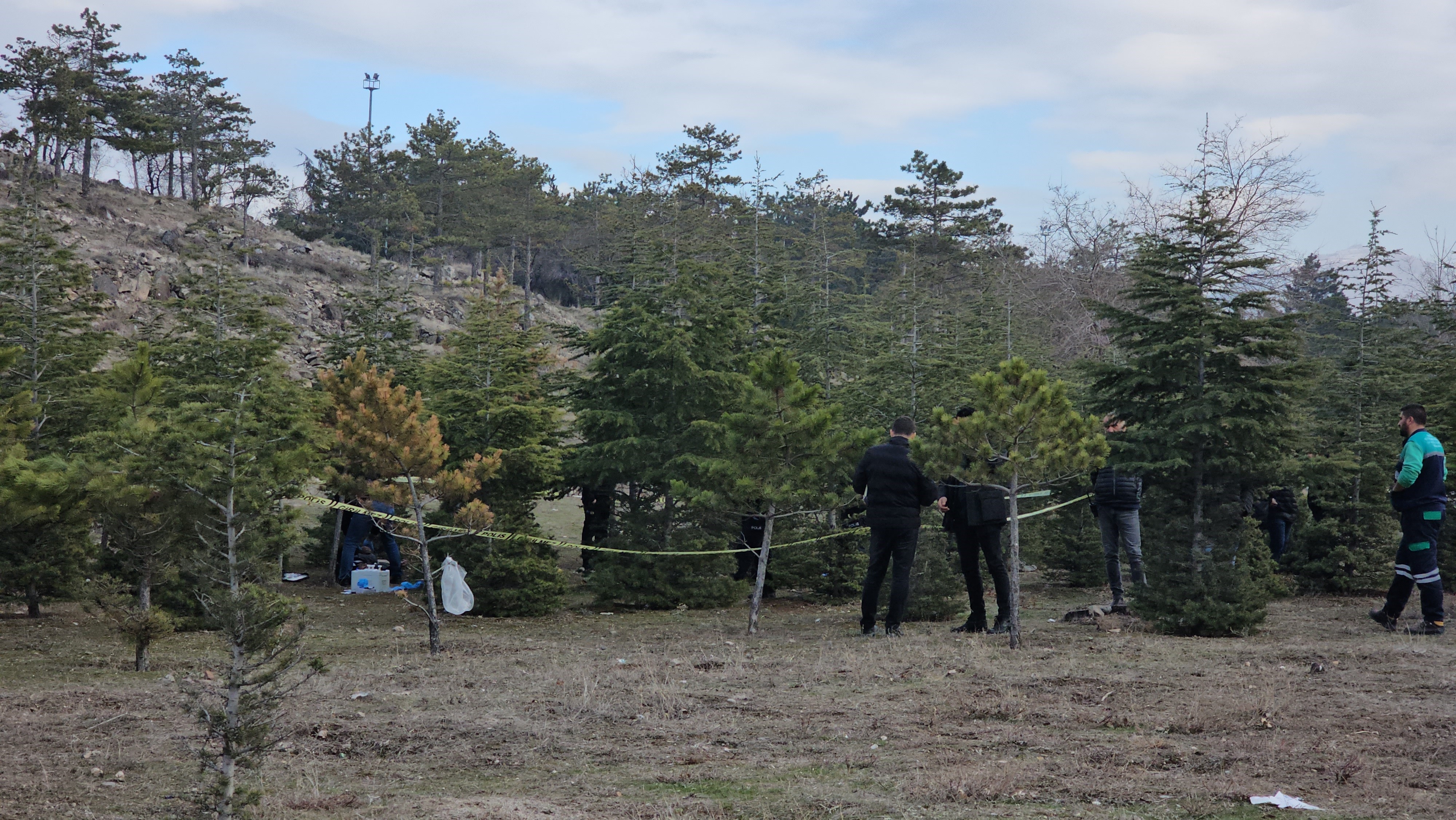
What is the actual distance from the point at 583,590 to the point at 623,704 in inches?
379

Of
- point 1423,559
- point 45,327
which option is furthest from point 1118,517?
point 45,327

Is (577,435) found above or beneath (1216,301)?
beneath

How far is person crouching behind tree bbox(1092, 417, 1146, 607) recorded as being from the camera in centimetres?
1269

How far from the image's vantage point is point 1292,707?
7.47m

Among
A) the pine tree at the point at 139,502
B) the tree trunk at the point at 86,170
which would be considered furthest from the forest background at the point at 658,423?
the tree trunk at the point at 86,170

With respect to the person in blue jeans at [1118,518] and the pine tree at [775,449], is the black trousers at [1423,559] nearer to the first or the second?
the person in blue jeans at [1118,518]

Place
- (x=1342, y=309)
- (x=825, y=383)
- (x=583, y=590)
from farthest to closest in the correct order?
(x=1342, y=309), (x=825, y=383), (x=583, y=590)

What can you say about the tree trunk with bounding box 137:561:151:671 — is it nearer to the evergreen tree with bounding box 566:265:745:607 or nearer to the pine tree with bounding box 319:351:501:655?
the pine tree with bounding box 319:351:501:655

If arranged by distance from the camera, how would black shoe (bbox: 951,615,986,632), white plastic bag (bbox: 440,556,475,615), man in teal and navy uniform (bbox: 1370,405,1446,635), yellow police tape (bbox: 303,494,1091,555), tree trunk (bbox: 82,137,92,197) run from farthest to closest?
tree trunk (bbox: 82,137,92,197) < white plastic bag (bbox: 440,556,475,615) < yellow police tape (bbox: 303,494,1091,555) < black shoe (bbox: 951,615,986,632) < man in teal and navy uniform (bbox: 1370,405,1446,635)

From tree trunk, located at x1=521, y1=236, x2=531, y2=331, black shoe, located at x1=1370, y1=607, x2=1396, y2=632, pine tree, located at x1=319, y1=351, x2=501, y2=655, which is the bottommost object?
black shoe, located at x1=1370, y1=607, x2=1396, y2=632

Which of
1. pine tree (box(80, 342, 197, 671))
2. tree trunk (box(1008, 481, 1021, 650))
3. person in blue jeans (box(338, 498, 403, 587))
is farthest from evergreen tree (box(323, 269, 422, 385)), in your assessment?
tree trunk (box(1008, 481, 1021, 650))

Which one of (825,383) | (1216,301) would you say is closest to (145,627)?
(1216,301)

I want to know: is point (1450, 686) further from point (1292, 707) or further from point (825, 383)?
point (825, 383)

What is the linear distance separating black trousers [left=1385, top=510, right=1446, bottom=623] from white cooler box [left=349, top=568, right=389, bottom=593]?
13.6 metres
